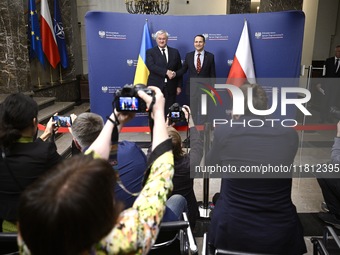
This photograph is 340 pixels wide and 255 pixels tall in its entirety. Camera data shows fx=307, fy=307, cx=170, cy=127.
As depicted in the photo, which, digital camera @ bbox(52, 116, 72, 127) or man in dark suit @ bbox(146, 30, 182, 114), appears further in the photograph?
man in dark suit @ bbox(146, 30, 182, 114)

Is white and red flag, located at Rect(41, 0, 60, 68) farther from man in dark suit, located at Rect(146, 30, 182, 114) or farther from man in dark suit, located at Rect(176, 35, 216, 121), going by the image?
man in dark suit, located at Rect(176, 35, 216, 121)

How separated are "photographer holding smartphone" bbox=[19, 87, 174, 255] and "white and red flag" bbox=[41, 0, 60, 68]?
242 inches

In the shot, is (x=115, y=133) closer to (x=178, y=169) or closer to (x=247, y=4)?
(x=178, y=169)

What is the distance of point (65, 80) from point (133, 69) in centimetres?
314

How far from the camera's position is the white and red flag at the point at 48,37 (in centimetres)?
599

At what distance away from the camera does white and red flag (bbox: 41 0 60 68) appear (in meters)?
5.99

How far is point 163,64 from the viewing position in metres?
4.37

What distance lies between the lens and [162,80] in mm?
4449

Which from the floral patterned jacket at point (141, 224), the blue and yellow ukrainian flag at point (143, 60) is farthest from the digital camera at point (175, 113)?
the blue and yellow ukrainian flag at point (143, 60)

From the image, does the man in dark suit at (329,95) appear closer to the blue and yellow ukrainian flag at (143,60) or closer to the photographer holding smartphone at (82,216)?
the blue and yellow ukrainian flag at (143,60)

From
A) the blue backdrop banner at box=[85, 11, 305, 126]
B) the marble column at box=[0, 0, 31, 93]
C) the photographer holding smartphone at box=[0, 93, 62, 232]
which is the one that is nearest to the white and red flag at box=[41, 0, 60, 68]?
the marble column at box=[0, 0, 31, 93]

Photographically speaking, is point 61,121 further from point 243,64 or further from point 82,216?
point 243,64

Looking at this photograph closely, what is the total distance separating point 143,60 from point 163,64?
428 millimetres

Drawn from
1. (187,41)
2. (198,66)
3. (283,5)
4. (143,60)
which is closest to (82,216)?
(198,66)
